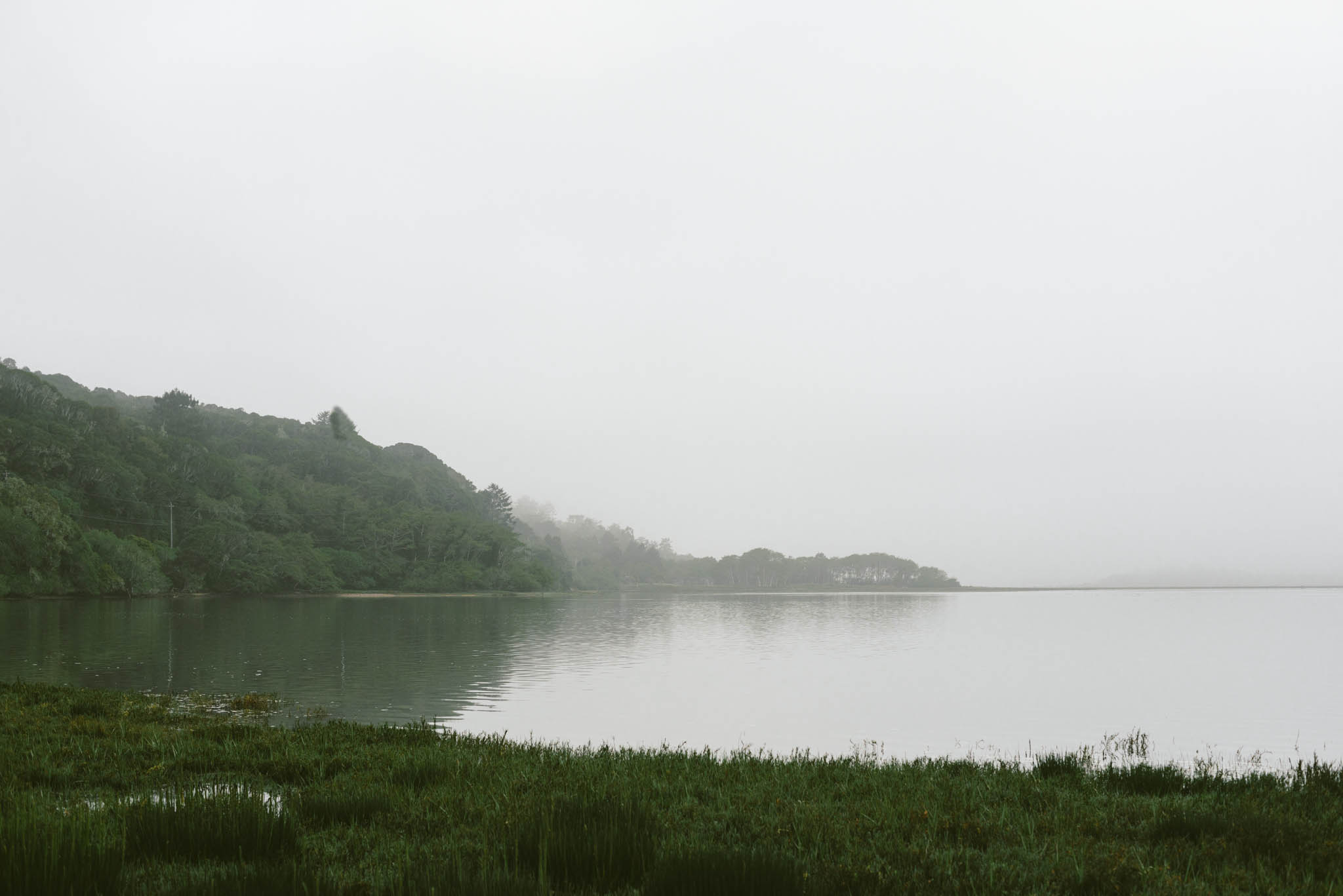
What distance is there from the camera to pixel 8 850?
4.72 meters

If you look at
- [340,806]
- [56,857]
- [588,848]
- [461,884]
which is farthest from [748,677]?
[56,857]

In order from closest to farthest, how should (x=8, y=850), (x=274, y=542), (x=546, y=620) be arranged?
(x=8, y=850) < (x=546, y=620) < (x=274, y=542)

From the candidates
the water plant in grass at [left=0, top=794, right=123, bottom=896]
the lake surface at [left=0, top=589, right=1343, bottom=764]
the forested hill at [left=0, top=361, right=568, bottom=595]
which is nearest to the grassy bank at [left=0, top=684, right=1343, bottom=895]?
the water plant in grass at [left=0, top=794, right=123, bottom=896]

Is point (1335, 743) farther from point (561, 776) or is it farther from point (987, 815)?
point (561, 776)

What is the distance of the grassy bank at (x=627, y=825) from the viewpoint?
5.15 m

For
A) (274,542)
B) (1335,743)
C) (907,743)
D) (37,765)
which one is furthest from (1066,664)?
(274,542)

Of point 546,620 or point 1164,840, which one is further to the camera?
point 546,620

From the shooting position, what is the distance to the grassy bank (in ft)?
16.9

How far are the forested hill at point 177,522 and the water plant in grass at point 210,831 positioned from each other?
99501 mm

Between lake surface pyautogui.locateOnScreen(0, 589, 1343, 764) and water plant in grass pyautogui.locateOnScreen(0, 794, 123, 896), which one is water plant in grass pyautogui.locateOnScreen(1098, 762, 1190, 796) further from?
water plant in grass pyautogui.locateOnScreen(0, 794, 123, 896)

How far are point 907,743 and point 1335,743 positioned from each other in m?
12.7

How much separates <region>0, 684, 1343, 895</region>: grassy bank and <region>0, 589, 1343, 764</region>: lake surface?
7.98m

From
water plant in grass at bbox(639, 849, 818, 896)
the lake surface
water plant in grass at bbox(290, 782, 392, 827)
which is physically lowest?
the lake surface

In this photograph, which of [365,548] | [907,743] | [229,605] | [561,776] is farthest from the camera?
[365,548]
